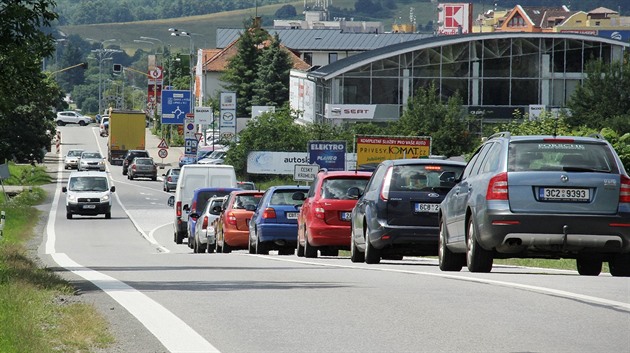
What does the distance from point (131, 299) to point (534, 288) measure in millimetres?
3828

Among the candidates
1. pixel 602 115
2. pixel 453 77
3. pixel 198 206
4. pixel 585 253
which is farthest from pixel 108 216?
pixel 585 253

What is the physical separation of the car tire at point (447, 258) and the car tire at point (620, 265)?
2.20 metres

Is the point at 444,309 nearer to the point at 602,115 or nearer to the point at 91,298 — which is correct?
the point at 91,298

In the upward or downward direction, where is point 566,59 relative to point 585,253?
upward

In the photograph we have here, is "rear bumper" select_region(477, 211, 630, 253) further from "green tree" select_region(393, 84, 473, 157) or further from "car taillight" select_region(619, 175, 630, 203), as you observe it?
"green tree" select_region(393, 84, 473, 157)

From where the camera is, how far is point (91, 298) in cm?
1411

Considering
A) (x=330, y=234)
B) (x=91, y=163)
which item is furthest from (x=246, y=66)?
(x=330, y=234)

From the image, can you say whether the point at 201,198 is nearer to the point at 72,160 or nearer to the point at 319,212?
the point at 319,212

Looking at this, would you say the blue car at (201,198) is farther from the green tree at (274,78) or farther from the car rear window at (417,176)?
the green tree at (274,78)

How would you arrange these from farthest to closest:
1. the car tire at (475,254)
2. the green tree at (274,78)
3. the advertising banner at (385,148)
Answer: the green tree at (274,78)
the advertising banner at (385,148)
the car tire at (475,254)

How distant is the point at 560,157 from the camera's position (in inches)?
599

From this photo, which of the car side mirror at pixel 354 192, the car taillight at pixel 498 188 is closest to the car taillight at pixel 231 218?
the car side mirror at pixel 354 192

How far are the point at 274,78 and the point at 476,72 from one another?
41.5m

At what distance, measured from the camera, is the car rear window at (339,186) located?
79.6 feet
